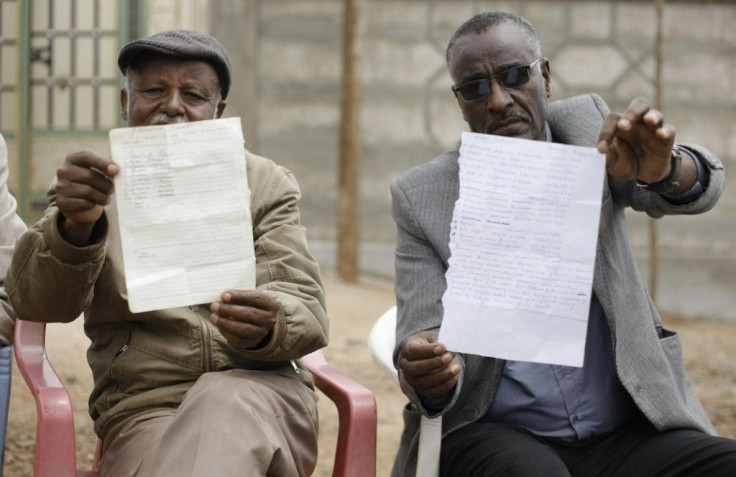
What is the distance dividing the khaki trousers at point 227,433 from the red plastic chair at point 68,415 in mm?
90

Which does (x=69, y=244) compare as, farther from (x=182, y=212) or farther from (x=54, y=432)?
(x=54, y=432)

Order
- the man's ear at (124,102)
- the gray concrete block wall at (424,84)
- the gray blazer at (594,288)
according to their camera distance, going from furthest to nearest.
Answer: the gray concrete block wall at (424,84) → the man's ear at (124,102) → the gray blazer at (594,288)

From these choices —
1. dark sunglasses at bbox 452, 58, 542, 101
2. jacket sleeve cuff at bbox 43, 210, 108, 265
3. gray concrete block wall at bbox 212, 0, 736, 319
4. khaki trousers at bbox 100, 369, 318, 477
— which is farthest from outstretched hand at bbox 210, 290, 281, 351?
gray concrete block wall at bbox 212, 0, 736, 319

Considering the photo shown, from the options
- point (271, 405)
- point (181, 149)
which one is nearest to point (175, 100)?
point (181, 149)

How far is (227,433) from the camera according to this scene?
233 cm

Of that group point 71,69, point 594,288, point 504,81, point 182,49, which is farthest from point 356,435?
point 71,69

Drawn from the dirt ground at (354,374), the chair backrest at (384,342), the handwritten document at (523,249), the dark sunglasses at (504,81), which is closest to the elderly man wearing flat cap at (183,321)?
the chair backrest at (384,342)

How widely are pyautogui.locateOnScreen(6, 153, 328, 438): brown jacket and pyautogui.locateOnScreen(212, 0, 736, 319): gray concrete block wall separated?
6.47m

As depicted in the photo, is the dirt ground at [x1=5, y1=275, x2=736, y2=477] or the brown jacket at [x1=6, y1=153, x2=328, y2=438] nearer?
the brown jacket at [x1=6, y1=153, x2=328, y2=438]

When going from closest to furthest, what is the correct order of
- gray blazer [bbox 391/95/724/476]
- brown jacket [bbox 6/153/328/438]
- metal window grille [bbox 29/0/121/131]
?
brown jacket [bbox 6/153/328/438]
gray blazer [bbox 391/95/724/476]
metal window grille [bbox 29/0/121/131]

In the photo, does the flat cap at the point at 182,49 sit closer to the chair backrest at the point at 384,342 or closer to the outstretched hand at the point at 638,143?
the chair backrest at the point at 384,342

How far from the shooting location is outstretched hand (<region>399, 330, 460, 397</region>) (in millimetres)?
2416

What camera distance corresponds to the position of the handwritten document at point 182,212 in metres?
2.34

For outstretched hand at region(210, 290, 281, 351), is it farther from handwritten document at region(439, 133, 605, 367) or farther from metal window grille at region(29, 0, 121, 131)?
metal window grille at region(29, 0, 121, 131)
